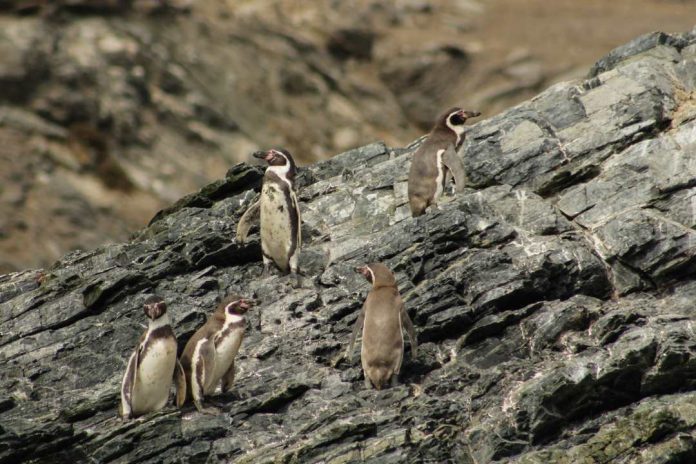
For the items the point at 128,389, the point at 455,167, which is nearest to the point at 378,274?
the point at 455,167

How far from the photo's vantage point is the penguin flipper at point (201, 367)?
13.4 m

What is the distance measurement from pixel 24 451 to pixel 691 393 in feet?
23.2

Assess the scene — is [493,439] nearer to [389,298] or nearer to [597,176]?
[389,298]

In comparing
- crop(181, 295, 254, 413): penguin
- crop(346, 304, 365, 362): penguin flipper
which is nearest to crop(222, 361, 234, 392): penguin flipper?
crop(181, 295, 254, 413): penguin

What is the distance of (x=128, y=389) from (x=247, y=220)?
374 centimetres

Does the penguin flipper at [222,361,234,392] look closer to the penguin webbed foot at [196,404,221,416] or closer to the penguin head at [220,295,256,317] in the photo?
A: the penguin webbed foot at [196,404,221,416]

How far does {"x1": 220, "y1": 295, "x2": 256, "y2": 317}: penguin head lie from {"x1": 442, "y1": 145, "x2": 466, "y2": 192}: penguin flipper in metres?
3.52

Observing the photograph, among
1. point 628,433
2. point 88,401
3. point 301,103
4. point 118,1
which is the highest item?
point 118,1

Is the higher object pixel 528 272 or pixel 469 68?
pixel 469 68

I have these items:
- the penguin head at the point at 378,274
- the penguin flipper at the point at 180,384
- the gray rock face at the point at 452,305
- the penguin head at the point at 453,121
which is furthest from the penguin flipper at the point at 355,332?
the penguin head at the point at 453,121

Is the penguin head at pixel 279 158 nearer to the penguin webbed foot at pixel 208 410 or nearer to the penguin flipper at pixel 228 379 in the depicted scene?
the penguin flipper at pixel 228 379

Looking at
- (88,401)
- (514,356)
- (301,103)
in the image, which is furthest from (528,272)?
(301,103)

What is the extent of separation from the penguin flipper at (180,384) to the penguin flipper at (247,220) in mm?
3013

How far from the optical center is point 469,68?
45.8 m
